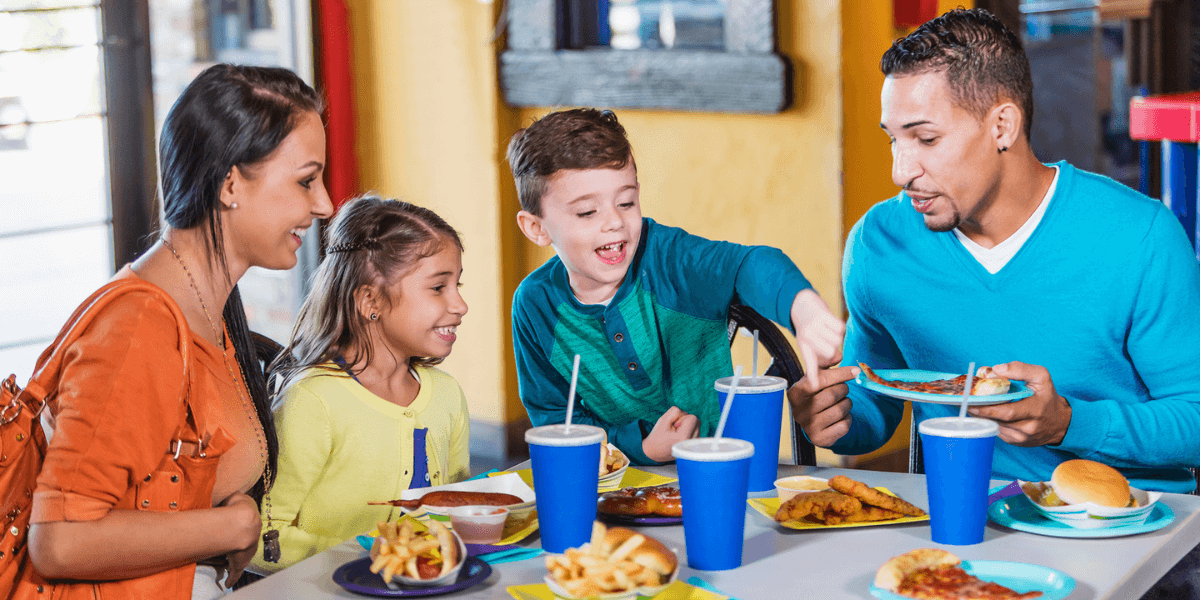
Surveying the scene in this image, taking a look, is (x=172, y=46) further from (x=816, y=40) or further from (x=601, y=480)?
(x=601, y=480)

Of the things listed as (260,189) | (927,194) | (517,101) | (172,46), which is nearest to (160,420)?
(260,189)

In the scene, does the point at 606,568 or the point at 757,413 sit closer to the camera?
the point at 606,568

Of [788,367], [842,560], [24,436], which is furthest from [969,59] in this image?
[24,436]

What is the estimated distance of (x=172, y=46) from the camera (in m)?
4.21

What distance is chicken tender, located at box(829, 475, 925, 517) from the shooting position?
4.57ft

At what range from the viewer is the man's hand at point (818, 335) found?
1532 millimetres

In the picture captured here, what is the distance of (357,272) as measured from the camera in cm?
196

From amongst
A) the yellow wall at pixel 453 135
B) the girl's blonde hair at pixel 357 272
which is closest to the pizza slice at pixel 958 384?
the girl's blonde hair at pixel 357 272

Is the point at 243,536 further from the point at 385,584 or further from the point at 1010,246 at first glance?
the point at 1010,246

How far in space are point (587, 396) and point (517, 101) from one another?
224cm

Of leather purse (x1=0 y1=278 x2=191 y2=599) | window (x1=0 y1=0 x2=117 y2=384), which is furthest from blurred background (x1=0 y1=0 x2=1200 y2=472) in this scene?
leather purse (x1=0 y1=278 x2=191 y2=599)

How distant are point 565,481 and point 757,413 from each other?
1.01ft

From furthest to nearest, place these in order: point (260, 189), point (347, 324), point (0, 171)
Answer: point (0, 171) < point (347, 324) < point (260, 189)

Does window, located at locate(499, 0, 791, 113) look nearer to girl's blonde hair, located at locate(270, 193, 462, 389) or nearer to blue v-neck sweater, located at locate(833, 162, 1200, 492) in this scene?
blue v-neck sweater, located at locate(833, 162, 1200, 492)
